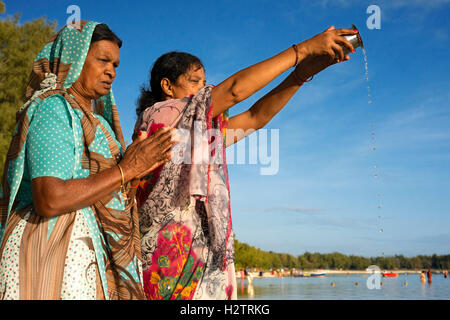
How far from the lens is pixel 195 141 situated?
262 cm

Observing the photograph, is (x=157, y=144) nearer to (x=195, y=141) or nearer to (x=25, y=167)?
(x=195, y=141)

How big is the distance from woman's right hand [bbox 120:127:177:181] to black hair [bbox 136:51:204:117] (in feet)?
3.50

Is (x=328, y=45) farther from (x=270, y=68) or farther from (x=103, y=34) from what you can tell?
(x=103, y=34)

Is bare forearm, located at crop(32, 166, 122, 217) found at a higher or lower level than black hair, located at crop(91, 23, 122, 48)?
lower

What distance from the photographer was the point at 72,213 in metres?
2.10

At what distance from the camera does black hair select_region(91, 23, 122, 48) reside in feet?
7.93

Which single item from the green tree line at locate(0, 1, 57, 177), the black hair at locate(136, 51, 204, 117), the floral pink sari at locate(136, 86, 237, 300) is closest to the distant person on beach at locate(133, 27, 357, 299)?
the floral pink sari at locate(136, 86, 237, 300)

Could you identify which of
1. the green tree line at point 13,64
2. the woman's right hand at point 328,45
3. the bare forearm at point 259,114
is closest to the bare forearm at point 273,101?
the bare forearm at point 259,114

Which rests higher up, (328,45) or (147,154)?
(328,45)

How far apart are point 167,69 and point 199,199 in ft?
Answer: 3.78

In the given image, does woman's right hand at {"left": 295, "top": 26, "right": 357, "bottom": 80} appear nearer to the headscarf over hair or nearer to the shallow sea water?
the headscarf over hair

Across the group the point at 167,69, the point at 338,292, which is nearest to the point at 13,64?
the point at 167,69
